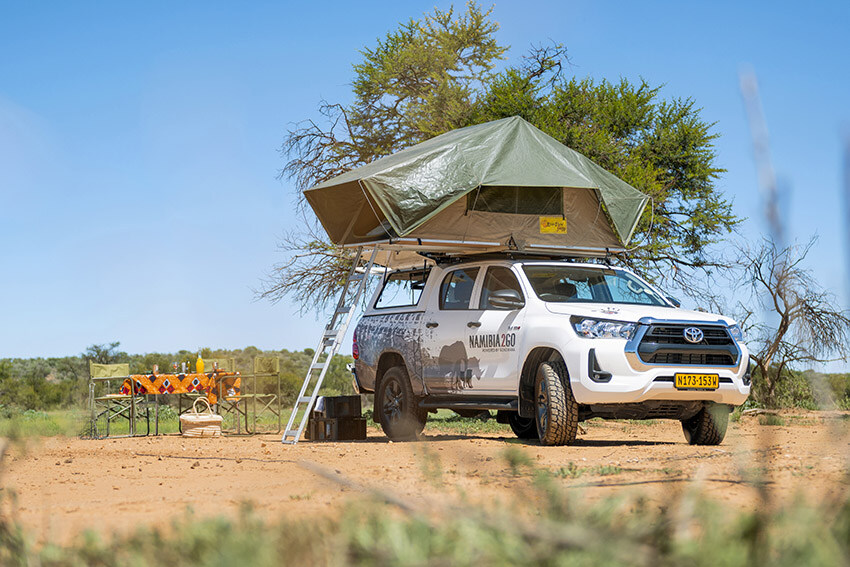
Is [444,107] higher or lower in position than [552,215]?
higher

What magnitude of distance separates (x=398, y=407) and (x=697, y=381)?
11.8 ft

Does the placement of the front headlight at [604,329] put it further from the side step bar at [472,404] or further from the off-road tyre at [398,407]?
the off-road tyre at [398,407]

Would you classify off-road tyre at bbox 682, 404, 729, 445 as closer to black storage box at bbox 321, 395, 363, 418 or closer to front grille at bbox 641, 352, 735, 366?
front grille at bbox 641, 352, 735, 366

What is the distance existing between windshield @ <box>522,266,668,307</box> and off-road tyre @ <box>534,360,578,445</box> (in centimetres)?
97

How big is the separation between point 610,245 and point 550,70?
10.2 m

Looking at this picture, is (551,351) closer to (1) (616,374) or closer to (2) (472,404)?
(1) (616,374)

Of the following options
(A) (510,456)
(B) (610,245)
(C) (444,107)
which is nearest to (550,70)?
(C) (444,107)

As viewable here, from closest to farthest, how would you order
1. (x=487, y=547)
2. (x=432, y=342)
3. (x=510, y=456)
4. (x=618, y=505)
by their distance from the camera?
(x=487, y=547) < (x=618, y=505) < (x=510, y=456) < (x=432, y=342)

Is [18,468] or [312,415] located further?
[312,415]

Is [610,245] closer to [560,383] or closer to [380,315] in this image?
[380,315]

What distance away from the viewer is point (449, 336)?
10094 millimetres

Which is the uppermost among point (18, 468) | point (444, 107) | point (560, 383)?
point (444, 107)

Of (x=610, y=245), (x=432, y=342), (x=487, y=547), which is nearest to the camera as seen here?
(x=487, y=547)

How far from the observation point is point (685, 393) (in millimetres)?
8586
